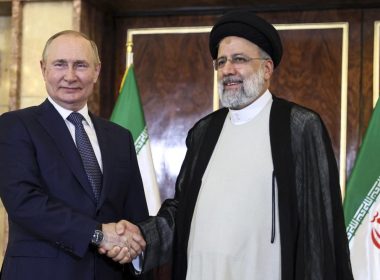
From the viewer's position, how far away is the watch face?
262 cm

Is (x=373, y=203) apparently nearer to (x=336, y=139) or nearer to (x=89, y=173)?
(x=336, y=139)

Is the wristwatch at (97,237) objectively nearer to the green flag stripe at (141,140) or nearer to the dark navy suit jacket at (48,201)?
the dark navy suit jacket at (48,201)

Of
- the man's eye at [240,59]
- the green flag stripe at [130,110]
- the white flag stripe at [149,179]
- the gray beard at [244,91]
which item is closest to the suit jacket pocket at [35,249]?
the gray beard at [244,91]

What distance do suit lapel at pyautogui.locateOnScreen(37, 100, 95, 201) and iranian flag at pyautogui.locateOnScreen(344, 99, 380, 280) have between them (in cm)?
176

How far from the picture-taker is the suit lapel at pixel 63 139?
2.66 m

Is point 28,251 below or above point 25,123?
below

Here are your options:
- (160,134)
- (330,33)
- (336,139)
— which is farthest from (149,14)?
(336,139)

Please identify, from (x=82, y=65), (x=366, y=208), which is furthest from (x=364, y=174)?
(x=82, y=65)

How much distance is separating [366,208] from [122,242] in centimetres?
169

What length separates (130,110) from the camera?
437 cm

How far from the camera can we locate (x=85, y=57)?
9.41 ft

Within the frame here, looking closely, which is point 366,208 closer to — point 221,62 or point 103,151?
point 221,62

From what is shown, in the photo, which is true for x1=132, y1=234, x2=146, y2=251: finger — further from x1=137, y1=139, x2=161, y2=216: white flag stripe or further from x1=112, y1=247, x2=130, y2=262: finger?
x1=137, y1=139, x2=161, y2=216: white flag stripe

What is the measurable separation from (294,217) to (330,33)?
7.25 ft
